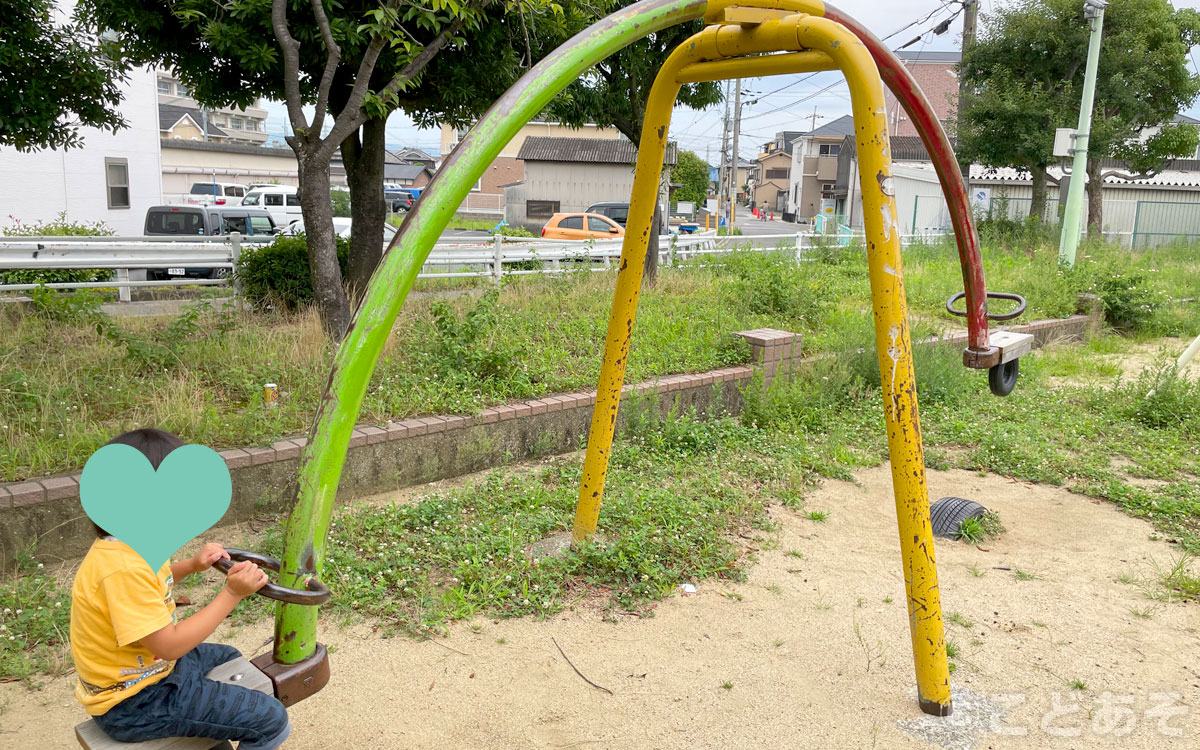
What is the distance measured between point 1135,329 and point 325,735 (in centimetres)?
1205

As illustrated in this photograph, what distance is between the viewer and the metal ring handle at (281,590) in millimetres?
2092

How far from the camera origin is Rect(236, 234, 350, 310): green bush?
9.03 meters

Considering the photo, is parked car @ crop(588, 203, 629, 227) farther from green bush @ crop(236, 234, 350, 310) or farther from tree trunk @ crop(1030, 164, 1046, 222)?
green bush @ crop(236, 234, 350, 310)

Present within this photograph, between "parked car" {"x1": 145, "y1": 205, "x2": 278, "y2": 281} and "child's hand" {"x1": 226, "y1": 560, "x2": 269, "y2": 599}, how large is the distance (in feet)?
50.0

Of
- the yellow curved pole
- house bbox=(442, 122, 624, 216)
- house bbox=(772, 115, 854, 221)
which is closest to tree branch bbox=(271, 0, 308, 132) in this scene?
the yellow curved pole

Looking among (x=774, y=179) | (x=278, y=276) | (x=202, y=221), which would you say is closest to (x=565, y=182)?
(x=202, y=221)

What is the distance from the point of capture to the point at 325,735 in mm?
3006

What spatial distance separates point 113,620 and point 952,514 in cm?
452

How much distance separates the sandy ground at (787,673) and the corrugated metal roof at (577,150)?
36.8m

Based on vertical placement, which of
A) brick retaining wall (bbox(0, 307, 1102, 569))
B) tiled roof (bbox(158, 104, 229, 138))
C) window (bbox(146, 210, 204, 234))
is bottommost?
brick retaining wall (bbox(0, 307, 1102, 569))

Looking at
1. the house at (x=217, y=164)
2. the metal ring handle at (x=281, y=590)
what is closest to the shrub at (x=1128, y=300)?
the metal ring handle at (x=281, y=590)

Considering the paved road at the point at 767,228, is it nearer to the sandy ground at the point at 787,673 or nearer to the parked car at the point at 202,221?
the parked car at the point at 202,221

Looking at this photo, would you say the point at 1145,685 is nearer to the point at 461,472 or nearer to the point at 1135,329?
the point at 461,472

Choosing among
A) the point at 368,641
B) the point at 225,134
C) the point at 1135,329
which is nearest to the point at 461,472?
the point at 368,641
